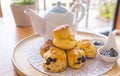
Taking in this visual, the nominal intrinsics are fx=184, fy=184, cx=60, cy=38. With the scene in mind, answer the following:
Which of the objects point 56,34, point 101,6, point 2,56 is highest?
point 56,34

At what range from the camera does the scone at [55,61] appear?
0.56 m

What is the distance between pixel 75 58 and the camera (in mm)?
576

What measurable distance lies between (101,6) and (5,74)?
2.14 m

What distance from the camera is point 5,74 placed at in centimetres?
63

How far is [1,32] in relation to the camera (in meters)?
1.01

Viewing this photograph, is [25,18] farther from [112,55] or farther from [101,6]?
[101,6]

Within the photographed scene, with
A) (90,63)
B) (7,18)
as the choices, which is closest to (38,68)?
(90,63)

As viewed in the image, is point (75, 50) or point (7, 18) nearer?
point (75, 50)

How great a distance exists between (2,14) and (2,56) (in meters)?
0.64

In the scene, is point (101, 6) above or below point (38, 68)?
below

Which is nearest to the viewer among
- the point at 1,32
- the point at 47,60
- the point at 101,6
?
the point at 47,60

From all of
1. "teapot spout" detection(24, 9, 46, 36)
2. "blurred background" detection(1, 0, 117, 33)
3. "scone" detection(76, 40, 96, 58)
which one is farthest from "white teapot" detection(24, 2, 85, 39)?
"blurred background" detection(1, 0, 117, 33)

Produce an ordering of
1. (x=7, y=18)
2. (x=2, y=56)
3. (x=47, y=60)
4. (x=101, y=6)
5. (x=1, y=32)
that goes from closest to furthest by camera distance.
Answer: (x=47, y=60) → (x=2, y=56) → (x=1, y=32) → (x=7, y=18) → (x=101, y=6)

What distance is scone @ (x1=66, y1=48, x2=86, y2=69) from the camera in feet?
1.90
